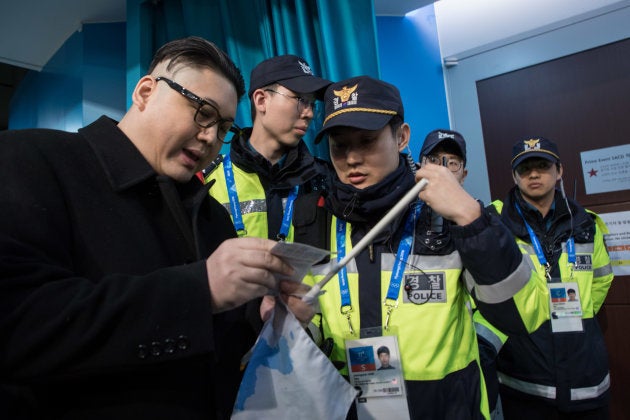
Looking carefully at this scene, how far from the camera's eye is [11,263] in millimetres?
562

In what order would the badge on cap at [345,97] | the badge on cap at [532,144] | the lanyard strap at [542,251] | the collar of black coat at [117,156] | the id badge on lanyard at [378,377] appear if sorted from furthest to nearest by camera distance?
the badge on cap at [532,144], the lanyard strap at [542,251], the badge on cap at [345,97], the id badge on lanyard at [378,377], the collar of black coat at [117,156]

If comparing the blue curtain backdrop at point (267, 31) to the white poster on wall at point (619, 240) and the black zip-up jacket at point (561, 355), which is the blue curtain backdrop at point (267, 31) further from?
the white poster on wall at point (619, 240)

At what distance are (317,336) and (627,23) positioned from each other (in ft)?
9.56

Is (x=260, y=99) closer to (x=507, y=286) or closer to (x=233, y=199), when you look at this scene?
(x=233, y=199)

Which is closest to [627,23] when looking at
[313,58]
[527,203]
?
[527,203]

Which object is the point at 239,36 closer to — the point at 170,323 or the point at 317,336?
the point at 317,336

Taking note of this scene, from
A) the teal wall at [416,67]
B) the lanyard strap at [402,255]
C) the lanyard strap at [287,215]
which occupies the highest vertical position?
the teal wall at [416,67]

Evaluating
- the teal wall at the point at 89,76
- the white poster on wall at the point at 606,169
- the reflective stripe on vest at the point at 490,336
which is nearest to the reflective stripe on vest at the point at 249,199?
the reflective stripe on vest at the point at 490,336

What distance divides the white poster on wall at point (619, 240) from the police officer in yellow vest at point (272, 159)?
2.12m

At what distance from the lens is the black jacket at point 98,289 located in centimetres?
56

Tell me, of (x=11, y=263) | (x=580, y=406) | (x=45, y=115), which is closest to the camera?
(x=11, y=263)

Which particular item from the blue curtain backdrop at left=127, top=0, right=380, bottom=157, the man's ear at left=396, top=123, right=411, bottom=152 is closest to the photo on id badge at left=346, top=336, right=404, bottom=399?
the man's ear at left=396, top=123, right=411, bottom=152

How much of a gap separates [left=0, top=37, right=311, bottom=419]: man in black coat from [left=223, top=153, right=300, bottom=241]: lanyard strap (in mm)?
598

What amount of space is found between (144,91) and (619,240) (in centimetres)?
300
